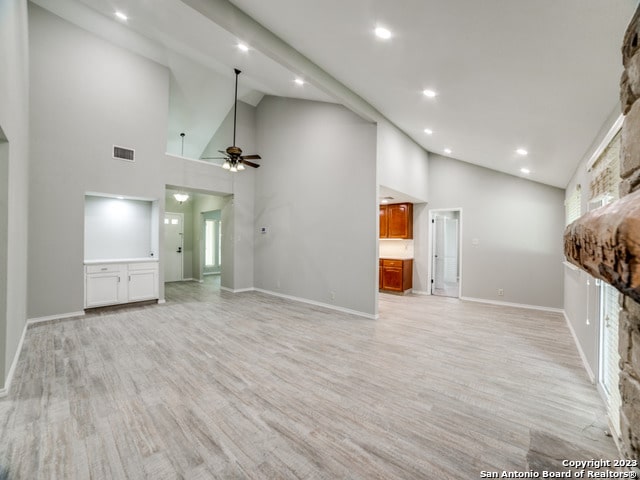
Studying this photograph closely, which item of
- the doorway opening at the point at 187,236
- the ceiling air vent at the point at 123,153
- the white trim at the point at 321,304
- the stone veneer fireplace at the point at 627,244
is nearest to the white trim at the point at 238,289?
the white trim at the point at 321,304

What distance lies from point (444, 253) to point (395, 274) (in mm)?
2135

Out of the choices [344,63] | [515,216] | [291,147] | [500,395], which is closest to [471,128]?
[344,63]

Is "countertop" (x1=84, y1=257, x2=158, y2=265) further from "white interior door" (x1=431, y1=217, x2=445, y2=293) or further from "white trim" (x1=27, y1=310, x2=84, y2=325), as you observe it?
"white interior door" (x1=431, y1=217, x2=445, y2=293)

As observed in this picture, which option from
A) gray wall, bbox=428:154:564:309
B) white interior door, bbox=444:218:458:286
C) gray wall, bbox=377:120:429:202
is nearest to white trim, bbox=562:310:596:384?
gray wall, bbox=428:154:564:309

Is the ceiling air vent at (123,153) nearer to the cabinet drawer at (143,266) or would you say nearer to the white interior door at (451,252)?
the cabinet drawer at (143,266)

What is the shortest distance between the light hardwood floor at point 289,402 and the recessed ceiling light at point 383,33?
313 cm

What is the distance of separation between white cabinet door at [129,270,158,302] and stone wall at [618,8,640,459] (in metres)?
6.39

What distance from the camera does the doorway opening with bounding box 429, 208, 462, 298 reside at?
271 inches

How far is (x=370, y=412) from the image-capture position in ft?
7.23

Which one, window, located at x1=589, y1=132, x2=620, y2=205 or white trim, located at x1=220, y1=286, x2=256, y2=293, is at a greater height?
window, located at x1=589, y1=132, x2=620, y2=205

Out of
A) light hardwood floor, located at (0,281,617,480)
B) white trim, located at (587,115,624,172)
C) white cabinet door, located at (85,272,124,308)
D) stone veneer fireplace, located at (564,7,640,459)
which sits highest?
white trim, located at (587,115,624,172)

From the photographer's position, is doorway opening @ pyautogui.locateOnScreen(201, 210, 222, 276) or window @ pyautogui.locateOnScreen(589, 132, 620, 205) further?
doorway opening @ pyautogui.locateOnScreen(201, 210, 222, 276)

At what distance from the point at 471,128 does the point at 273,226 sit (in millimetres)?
4434

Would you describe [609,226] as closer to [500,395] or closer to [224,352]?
[500,395]
